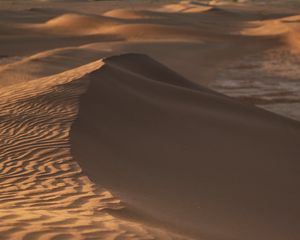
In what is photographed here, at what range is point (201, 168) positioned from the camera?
7398mm

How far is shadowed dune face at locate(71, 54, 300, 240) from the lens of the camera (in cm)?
568

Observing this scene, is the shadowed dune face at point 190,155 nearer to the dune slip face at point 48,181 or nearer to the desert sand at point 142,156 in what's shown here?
the desert sand at point 142,156

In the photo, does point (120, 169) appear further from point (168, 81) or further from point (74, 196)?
point (168, 81)

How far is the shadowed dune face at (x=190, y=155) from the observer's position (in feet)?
18.6

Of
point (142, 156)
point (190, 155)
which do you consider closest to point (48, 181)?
point (142, 156)

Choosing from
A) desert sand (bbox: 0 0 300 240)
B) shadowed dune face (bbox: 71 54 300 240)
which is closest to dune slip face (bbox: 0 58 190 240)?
desert sand (bbox: 0 0 300 240)

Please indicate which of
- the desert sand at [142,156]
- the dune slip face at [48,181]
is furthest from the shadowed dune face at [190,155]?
the dune slip face at [48,181]

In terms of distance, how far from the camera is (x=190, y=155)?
7.89 metres

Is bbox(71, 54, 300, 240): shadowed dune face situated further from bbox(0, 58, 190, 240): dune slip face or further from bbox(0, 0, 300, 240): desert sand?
bbox(0, 58, 190, 240): dune slip face

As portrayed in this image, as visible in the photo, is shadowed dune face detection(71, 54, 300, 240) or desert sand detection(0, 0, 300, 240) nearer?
desert sand detection(0, 0, 300, 240)

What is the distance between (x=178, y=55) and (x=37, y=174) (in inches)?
645

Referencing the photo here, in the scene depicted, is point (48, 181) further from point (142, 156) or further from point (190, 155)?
point (190, 155)

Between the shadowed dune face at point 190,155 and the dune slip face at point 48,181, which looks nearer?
the dune slip face at point 48,181

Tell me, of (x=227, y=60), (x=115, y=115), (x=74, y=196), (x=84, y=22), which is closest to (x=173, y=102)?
(x=115, y=115)
